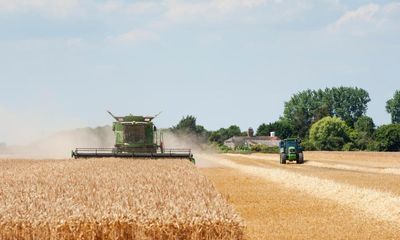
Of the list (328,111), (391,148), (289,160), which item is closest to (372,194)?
(289,160)

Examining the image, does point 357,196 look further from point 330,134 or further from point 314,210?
point 330,134

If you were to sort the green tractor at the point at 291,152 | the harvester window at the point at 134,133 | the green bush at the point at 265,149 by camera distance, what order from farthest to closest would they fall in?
the green bush at the point at 265,149
the green tractor at the point at 291,152
the harvester window at the point at 134,133

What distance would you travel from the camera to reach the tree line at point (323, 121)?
5217 inches

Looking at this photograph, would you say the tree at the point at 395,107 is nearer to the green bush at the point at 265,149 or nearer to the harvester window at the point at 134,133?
the green bush at the point at 265,149

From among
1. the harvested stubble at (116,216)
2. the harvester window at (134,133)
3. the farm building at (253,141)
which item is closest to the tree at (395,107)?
the farm building at (253,141)

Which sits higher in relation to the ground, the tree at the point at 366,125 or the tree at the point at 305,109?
the tree at the point at 305,109

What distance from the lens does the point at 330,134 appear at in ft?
432

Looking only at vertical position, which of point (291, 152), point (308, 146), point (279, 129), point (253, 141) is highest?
point (279, 129)

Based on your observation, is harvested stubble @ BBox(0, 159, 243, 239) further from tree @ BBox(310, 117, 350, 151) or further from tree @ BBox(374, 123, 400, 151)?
tree @ BBox(310, 117, 350, 151)

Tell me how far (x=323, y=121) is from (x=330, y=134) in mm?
5831

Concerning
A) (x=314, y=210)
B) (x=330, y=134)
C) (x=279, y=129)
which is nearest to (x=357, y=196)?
(x=314, y=210)

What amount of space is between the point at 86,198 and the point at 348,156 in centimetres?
6754

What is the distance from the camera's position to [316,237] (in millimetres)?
14250

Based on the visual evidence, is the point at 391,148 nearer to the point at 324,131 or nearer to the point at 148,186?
the point at 324,131
